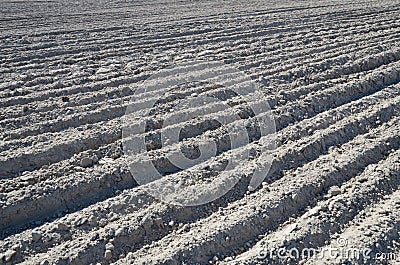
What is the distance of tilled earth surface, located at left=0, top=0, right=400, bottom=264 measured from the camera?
2.74m

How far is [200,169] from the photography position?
3.44m

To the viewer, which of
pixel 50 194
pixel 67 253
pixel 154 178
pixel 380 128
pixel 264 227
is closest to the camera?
pixel 67 253

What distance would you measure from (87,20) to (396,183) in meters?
7.17

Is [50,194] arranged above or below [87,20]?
below

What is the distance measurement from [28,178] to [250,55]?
3519 mm

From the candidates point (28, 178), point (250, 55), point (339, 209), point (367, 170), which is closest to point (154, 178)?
point (28, 178)

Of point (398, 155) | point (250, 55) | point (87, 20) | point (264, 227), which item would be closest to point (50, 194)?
point (264, 227)

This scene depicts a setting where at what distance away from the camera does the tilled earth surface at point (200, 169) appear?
2.74 metres

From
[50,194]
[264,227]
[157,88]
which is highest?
[157,88]

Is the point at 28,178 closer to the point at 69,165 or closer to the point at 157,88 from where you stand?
the point at 69,165

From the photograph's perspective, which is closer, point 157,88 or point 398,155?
point 398,155

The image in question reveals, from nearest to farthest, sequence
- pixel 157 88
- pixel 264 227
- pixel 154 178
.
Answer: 1. pixel 264 227
2. pixel 154 178
3. pixel 157 88

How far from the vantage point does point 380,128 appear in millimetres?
3947

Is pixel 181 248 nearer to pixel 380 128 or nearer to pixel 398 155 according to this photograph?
pixel 398 155
